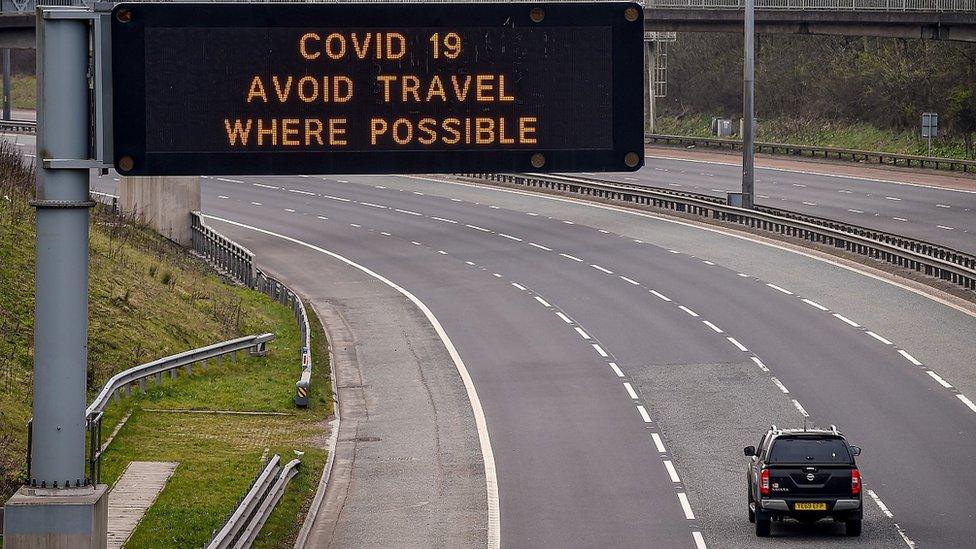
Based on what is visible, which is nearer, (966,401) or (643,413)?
(643,413)

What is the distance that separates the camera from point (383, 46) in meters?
17.1

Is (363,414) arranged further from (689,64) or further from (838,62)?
(689,64)

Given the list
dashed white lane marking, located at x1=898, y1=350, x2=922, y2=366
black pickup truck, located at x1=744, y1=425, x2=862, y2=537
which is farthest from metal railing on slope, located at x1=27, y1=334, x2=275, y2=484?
dashed white lane marking, located at x1=898, y1=350, x2=922, y2=366

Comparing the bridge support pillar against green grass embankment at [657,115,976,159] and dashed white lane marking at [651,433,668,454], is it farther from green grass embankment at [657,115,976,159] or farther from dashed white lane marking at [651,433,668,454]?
green grass embankment at [657,115,976,159]

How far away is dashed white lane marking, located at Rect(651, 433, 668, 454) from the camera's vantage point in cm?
3167

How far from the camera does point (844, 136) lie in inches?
3789

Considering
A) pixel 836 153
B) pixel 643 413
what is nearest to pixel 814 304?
pixel 643 413

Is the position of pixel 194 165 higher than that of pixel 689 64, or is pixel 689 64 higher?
pixel 689 64

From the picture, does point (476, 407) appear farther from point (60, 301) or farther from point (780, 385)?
point (60, 301)

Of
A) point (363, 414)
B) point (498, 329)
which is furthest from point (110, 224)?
point (363, 414)

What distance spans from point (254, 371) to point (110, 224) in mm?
19128

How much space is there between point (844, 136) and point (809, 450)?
73.4 meters

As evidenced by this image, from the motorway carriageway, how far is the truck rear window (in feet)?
4.14

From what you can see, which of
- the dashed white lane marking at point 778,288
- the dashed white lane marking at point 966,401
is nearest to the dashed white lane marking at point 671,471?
the dashed white lane marking at point 966,401
